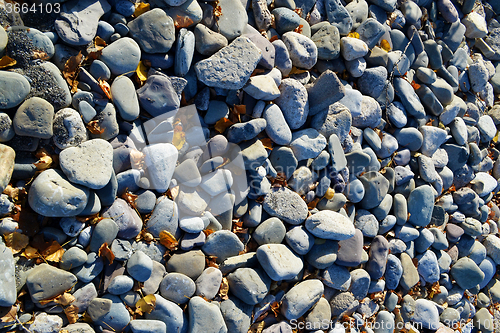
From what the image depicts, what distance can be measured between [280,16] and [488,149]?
110 inches

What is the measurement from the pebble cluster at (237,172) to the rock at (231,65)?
13 mm

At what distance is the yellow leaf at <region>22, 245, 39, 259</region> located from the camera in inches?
69.2

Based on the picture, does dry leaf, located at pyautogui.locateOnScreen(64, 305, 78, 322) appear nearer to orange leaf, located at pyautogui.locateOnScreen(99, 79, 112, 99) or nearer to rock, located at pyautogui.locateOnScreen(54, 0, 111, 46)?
orange leaf, located at pyautogui.locateOnScreen(99, 79, 112, 99)

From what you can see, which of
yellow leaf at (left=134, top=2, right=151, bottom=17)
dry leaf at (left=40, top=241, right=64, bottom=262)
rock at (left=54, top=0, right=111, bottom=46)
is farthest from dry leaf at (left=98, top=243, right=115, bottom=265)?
yellow leaf at (left=134, top=2, right=151, bottom=17)

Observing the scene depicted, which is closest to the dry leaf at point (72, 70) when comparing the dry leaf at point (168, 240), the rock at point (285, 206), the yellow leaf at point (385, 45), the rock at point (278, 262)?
the dry leaf at point (168, 240)

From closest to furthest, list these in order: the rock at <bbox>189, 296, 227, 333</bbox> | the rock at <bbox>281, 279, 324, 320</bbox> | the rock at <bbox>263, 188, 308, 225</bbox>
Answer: the rock at <bbox>189, 296, 227, 333</bbox>
the rock at <bbox>281, 279, 324, 320</bbox>
the rock at <bbox>263, 188, 308, 225</bbox>

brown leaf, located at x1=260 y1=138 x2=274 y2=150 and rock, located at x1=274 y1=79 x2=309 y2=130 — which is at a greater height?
rock, located at x1=274 y1=79 x2=309 y2=130

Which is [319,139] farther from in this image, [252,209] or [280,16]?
[280,16]

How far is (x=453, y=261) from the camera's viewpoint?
10.6 feet

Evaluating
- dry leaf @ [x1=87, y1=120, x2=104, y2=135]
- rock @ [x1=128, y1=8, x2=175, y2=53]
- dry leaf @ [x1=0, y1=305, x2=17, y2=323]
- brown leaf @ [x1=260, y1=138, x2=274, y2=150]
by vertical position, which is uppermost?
rock @ [x1=128, y1=8, x2=175, y2=53]

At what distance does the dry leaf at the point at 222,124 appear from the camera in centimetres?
230

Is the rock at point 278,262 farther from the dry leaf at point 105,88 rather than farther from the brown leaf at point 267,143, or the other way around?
Result: the dry leaf at point 105,88

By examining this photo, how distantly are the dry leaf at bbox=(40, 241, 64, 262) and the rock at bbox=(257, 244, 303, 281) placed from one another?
45.8 inches

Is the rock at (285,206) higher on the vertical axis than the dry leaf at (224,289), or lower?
higher
